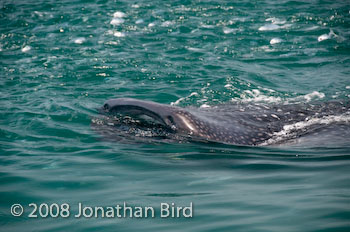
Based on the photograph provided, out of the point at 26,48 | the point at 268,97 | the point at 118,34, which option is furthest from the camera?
the point at 118,34

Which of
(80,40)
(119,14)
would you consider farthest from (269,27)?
(80,40)

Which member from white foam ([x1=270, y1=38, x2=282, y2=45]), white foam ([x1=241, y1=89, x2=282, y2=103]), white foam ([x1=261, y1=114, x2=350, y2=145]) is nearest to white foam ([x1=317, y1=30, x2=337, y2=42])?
white foam ([x1=270, y1=38, x2=282, y2=45])

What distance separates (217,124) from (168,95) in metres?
3.34

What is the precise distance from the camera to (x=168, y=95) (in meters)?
9.83

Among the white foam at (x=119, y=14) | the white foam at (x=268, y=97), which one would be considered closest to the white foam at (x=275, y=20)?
the white foam at (x=119, y=14)

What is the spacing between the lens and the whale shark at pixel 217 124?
6.43 metres

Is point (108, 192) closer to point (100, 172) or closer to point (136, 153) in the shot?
point (100, 172)

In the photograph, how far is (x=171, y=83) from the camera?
415 inches

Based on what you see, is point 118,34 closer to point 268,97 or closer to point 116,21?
point 116,21

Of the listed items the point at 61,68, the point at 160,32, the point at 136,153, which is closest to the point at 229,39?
the point at 160,32

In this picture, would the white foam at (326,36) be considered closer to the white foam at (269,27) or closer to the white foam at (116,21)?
the white foam at (269,27)

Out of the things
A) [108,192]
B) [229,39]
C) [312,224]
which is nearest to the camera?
[312,224]

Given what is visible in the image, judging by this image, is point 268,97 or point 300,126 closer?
point 300,126

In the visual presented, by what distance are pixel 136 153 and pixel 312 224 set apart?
284 centimetres
